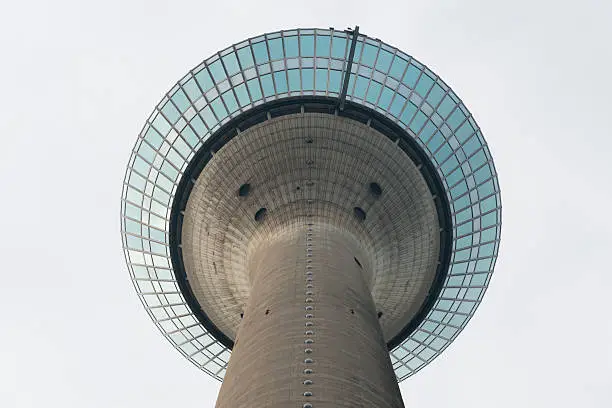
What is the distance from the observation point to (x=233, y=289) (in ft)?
103

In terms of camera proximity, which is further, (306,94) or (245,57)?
(245,57)

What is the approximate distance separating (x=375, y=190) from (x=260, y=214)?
18.0 feet

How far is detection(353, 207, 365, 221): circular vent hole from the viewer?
28266mm

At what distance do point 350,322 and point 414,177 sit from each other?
40.4 feet

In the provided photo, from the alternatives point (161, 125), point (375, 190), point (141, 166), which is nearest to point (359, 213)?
point (375, 190)

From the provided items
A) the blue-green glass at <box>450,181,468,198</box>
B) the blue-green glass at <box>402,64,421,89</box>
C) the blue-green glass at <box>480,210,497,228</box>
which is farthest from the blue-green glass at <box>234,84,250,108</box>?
the blue-green glass at <box>480,210,497,228</box>

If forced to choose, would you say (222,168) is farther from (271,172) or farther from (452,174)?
(452,174)

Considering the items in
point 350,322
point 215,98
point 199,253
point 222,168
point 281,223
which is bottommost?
point 350,322

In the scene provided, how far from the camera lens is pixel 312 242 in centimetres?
2498

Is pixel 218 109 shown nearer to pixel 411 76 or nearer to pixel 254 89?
pixel 254 89

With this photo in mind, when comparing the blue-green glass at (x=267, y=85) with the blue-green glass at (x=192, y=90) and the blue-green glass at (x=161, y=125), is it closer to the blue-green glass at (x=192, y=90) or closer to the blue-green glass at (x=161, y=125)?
the blue-green glass at (x=192, y=90)

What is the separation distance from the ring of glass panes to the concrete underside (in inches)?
73.7

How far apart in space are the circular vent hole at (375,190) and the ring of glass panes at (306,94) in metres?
4.04

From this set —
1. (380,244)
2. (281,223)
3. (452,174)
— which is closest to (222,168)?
(281,223)
